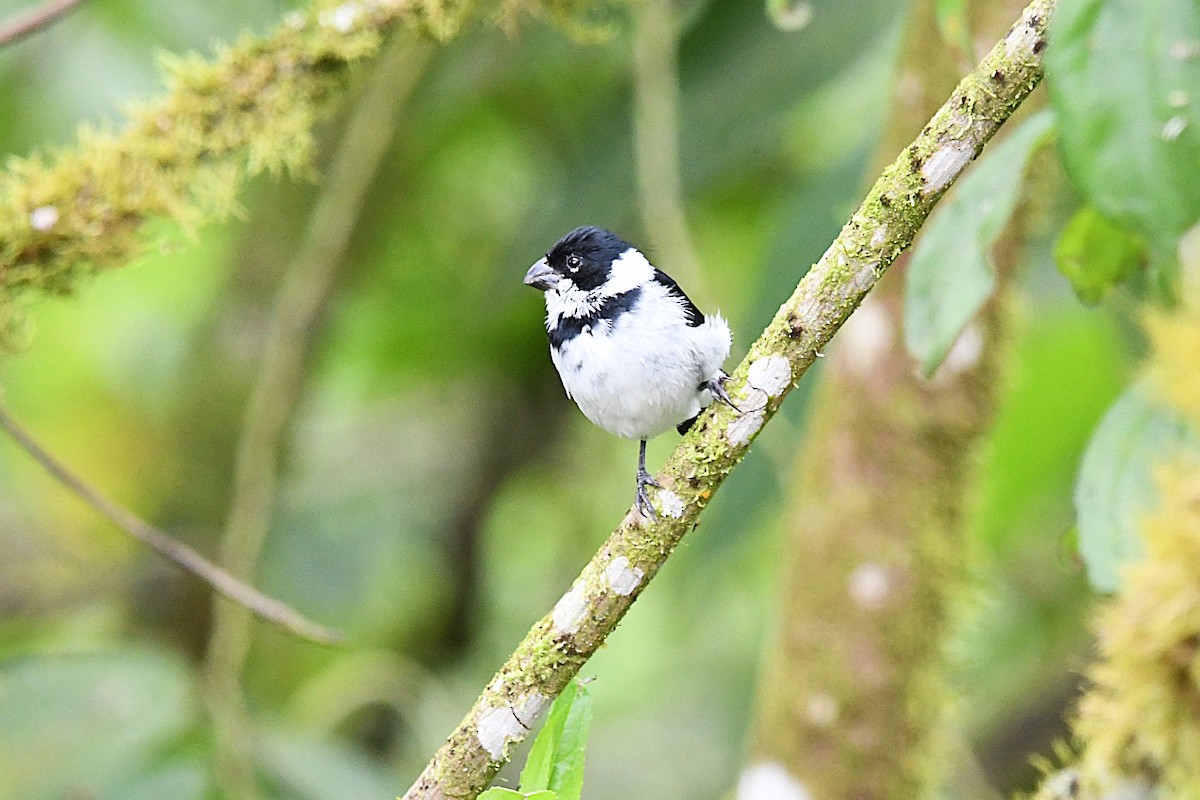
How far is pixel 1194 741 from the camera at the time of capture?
1.47 metres

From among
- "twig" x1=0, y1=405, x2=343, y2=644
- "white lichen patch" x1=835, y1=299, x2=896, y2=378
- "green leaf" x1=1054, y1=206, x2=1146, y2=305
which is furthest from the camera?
"white lichen patch" x1=835, y1=299, x2=896, y2=378

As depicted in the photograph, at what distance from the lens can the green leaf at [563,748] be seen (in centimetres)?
132

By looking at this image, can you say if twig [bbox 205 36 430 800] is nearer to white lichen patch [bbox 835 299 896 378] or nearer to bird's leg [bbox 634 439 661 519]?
white lichen patch [bbox 835 299 896 378]

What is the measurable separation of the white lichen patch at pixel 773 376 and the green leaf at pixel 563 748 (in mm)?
375

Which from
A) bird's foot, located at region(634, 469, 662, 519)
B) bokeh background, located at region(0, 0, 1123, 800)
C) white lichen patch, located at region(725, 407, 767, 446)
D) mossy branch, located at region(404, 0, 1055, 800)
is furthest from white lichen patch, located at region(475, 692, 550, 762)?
bokeh background, located at region(0, 0, 1123, 800)

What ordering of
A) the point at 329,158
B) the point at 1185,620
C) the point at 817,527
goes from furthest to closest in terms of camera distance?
the point at 329,158 < the point at 817,527 < the point at 1185,620

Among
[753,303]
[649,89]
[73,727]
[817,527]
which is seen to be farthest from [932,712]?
[73,727]

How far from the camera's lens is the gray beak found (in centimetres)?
260

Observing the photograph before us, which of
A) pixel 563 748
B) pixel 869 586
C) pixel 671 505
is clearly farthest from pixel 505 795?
pixel 869 586

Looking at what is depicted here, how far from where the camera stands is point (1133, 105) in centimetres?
142

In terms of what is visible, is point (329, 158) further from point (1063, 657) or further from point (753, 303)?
point (1063, 657)

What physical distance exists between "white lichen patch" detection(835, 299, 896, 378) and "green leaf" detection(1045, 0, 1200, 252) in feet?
3.73

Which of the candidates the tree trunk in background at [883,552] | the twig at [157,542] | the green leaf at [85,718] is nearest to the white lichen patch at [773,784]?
the tree trunk in background at [883,552]

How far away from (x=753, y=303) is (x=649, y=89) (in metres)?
→ 0.56
